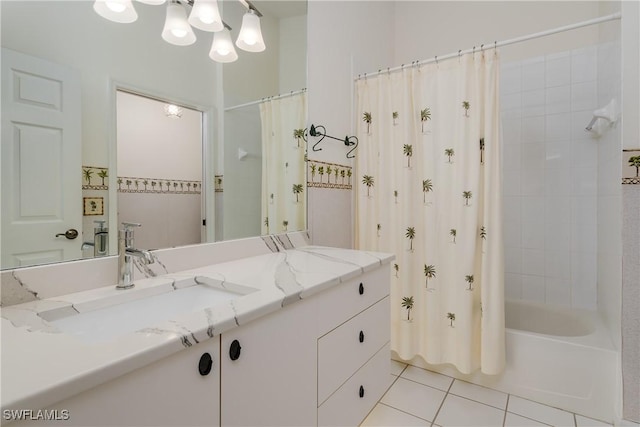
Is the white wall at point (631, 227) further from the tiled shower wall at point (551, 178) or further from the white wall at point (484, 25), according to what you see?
the white wall at point (484, 25)

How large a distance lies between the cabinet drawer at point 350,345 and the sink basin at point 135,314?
0.38 m

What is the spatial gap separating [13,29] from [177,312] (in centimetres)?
88

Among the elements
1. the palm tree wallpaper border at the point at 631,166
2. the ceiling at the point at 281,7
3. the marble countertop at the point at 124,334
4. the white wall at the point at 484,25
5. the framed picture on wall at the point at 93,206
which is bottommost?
the marble countertop at the point at 124,334

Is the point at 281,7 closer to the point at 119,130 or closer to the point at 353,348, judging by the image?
the point at 119,130

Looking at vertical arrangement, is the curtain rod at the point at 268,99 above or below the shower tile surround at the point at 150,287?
above

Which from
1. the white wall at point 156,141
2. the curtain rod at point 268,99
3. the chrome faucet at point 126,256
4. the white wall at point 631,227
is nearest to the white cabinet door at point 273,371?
the chrome faucet at point 126,256

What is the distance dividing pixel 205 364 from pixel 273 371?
0.24 metres

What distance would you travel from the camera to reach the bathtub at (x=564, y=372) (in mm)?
1537

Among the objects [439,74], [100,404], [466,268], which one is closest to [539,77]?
[439,74]

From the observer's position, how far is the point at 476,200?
171cm

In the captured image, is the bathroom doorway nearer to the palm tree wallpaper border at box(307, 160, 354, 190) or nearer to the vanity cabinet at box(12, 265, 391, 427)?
the vanity cabinet at box(12, 265, 391, 427)

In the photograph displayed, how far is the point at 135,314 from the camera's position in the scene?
91 centimetres

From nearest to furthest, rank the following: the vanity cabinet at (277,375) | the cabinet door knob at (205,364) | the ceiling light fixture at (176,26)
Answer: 1. the vanity cabinet at (277,375)
2. the cabinet door knob at (205,364)
3. the ceiling light fixture at (176,26)

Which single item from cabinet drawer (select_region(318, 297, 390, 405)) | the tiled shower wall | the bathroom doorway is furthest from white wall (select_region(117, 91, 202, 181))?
the tiled shower wall
